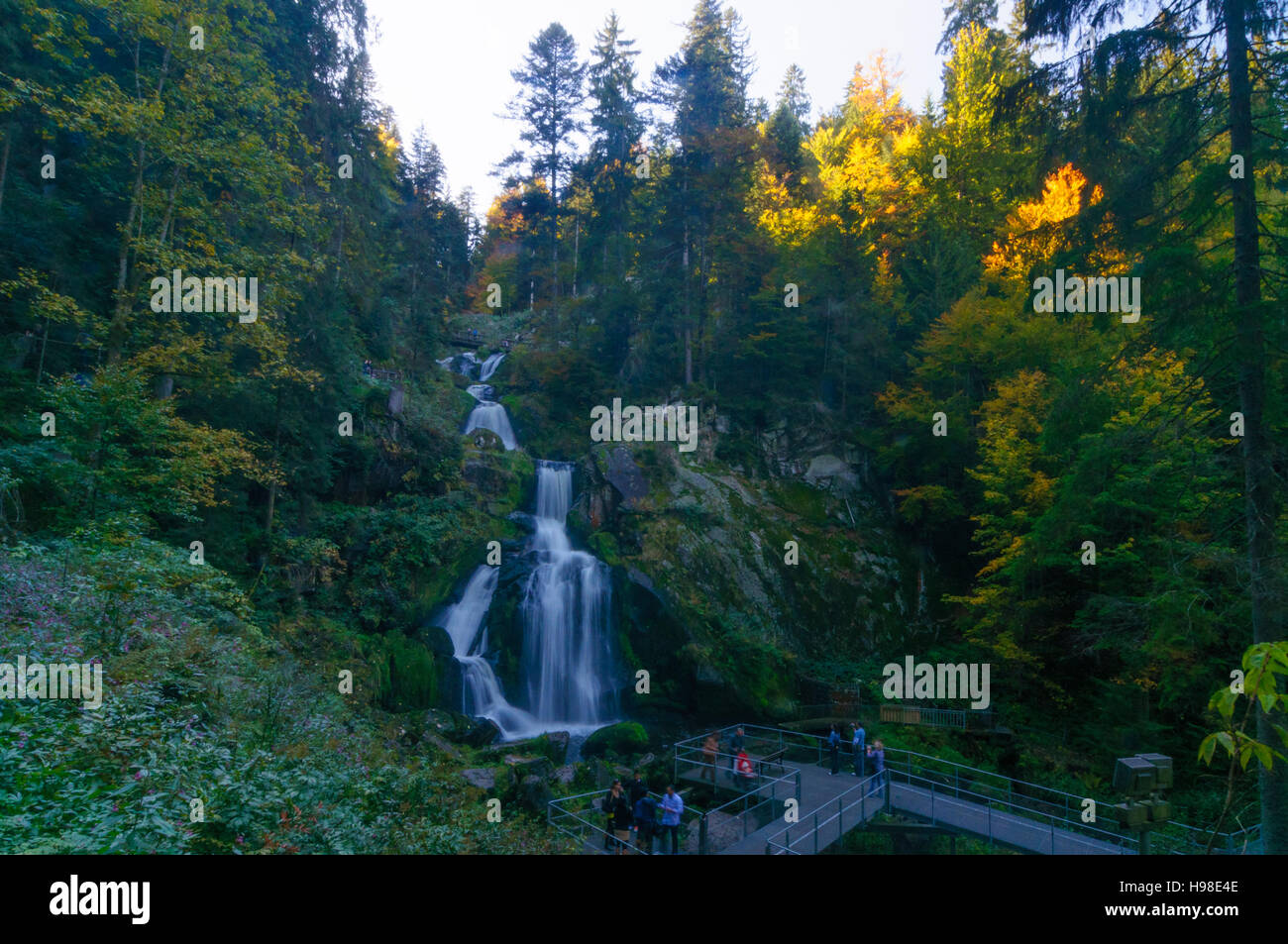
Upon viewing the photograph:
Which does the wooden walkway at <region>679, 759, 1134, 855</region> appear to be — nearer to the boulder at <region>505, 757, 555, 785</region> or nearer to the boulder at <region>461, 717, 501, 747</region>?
the boulder at <region>505, 757, 555, 785</region>

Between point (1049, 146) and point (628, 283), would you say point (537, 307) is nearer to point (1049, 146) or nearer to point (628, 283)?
point (628, 283)

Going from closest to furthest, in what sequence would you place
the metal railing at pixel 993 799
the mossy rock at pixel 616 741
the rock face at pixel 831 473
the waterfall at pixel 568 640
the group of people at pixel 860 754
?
1. the metal railing at pixel 993 799
2. the group of people at pixel 860 754
3. the mossy rock at pixel 616 741
4. the waterfall at pixel 568 640
5. the rock face at pixel 831 473

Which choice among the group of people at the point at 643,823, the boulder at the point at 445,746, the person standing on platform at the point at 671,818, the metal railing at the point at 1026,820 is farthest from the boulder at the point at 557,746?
the metal railing at the point at 1026,820

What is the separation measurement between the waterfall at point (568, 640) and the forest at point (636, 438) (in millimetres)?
205

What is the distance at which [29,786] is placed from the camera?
178 inches

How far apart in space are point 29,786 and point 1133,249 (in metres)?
13.8

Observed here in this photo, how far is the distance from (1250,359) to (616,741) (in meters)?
14.3

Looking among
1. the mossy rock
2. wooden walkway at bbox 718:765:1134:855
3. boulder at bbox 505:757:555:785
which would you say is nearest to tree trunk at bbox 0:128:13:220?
boulder at bbox 505:757:555:785

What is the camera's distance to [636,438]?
81.8 ft

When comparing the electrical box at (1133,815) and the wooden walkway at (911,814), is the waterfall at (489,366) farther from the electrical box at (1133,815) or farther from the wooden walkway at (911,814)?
the electrical box at (1133,815)

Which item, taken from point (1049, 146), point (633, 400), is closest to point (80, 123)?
point (1049, 146)

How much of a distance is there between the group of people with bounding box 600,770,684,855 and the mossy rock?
5.88m

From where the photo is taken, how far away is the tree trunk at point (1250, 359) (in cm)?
768

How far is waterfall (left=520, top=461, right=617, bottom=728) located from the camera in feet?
59.1
